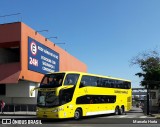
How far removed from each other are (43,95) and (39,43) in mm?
18217

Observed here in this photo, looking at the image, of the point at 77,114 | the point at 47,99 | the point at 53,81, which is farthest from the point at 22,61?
the point at 47,99

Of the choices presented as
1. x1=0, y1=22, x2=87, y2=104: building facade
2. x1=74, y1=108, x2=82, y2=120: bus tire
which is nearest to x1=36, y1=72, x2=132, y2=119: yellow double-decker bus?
x1=74, y1=108, x2=82, y2=120: bus tire

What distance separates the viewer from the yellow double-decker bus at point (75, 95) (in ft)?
81.9

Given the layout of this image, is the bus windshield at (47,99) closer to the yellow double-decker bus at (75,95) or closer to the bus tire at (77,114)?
the yellow double-decker bus at (75,95)

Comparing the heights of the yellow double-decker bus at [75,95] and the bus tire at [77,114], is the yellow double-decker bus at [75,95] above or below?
above

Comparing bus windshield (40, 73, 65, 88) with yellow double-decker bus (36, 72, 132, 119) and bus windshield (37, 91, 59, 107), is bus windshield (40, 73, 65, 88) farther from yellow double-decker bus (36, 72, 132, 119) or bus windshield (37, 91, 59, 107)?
bus windshield (37, 91, 59, 107)

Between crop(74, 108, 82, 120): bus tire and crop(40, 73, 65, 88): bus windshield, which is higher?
crop(40, 73, 65, 88): bus windshield

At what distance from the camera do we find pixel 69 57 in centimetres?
5753

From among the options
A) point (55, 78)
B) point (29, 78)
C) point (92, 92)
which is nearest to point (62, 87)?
point (55, 78)

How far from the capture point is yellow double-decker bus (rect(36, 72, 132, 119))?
2495 centimetres

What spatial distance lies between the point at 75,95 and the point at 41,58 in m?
17.7

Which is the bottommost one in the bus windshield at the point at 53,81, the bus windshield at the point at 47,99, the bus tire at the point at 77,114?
the bus tire at the point at 77,114

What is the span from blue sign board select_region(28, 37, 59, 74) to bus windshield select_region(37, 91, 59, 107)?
14.6m

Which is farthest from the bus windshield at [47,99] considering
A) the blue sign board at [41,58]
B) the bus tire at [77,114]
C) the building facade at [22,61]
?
the blue sign board at [41,58]
